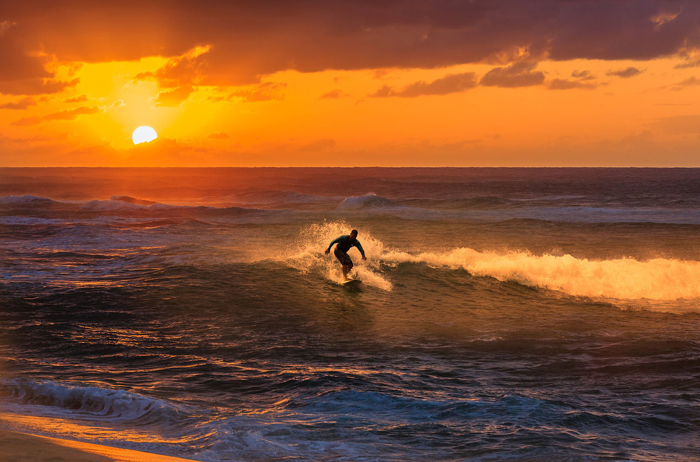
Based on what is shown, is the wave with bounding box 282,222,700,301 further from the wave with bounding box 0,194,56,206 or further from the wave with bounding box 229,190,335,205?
the wave with bounding box 229,190,335,205

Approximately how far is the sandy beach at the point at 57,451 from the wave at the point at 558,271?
12.2 meters

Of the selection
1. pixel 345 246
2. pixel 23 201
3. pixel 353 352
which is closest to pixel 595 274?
pixel 345 246

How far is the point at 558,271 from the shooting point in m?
18.7

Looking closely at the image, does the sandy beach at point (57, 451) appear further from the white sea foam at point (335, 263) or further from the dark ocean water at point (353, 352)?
the white sea foam at point (335, 263)

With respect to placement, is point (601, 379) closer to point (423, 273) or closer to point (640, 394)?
point (640, 394)

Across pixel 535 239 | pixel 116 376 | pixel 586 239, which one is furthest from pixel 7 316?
pixel 586 239

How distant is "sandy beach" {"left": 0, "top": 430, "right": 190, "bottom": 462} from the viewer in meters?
5.33

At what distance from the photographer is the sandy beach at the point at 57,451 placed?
5332 millimetres

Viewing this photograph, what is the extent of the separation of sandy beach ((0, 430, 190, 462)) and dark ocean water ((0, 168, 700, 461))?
1.83 ft

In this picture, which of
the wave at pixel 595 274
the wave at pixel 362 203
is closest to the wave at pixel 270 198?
the wave at pixel 362 203

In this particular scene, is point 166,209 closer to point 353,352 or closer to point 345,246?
point 345,246

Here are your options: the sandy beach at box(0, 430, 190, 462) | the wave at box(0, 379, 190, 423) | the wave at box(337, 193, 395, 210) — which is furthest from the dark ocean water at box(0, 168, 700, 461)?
the wave at box(337, 193, 395, 210)

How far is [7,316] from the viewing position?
1335cm

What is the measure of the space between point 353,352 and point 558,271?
10.4 m
